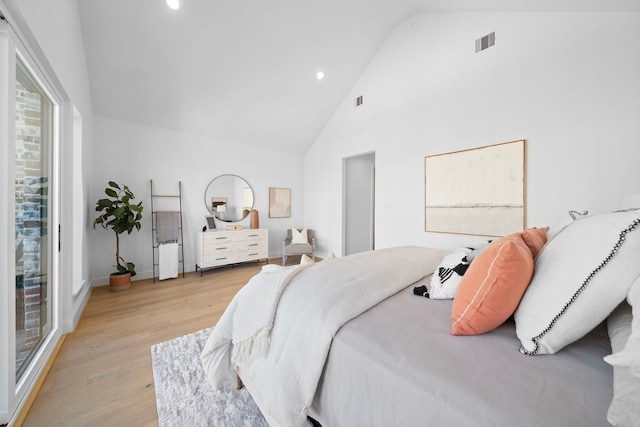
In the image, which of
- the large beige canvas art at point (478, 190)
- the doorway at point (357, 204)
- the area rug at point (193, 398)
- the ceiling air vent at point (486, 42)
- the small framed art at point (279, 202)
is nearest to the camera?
the area rug at point (193, 398)

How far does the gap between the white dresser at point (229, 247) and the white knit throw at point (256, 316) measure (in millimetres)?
2914

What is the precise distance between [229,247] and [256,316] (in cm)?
321

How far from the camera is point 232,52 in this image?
314 cm

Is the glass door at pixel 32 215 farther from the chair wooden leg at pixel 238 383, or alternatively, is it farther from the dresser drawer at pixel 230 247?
the dresser drawer at pixel 230 247

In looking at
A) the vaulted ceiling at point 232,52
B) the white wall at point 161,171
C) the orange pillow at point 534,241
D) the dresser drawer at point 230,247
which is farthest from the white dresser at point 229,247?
the orange pillow at point 534,241

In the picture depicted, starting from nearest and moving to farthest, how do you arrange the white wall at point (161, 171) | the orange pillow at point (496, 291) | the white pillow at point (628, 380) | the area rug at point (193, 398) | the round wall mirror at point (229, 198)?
1. the white pillow at point (628, 380)
2. the orange pillow at point (496, 291)
3. the area rug at point (193, 398)
4. the white wall at point (161, 171)
5. the round wall mirror at point (229, 198)

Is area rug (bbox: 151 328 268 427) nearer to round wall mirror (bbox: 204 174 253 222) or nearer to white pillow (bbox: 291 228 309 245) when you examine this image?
round wall mirror (bbox: 204 174 253 222)

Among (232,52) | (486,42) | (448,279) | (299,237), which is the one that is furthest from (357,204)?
(448,279)

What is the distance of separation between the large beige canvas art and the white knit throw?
94.7 inches

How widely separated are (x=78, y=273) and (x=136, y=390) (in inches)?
76.5

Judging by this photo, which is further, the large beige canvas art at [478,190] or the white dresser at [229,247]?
the white dresser at [229,247]

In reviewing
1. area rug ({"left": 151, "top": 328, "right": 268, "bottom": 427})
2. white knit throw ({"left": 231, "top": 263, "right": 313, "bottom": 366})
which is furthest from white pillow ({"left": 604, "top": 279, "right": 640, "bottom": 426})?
area rug ({"left": 151, "top": 328, "right": 268, "bottom": 427})

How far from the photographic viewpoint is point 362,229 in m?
4.91

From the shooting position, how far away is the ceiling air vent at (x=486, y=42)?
264 centimetres
